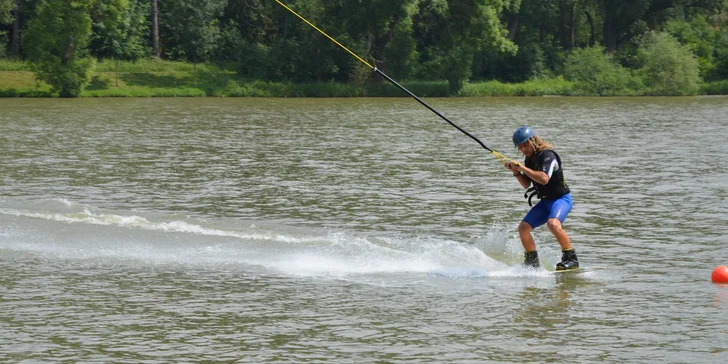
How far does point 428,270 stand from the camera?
43.4ft

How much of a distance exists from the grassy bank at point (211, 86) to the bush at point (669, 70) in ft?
6.91

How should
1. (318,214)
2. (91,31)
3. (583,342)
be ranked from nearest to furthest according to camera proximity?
1. (583,342)
2. (318,214)
3. (91,31)

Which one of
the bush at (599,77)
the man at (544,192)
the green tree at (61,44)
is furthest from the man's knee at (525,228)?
the bush at (599,77)

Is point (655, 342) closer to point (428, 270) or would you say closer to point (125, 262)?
point (428, 270)

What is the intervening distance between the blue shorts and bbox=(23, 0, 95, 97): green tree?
5228 centimetres

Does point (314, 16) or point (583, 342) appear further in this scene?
point (314, 16)

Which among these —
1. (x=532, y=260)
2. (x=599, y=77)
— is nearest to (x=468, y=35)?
(x=599, y=77)

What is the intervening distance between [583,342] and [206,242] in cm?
664

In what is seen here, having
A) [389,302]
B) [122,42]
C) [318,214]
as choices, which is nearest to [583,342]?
[389,302]

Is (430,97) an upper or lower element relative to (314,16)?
lower

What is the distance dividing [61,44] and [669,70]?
37.6m

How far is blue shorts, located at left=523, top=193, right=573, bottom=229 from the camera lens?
506 inches

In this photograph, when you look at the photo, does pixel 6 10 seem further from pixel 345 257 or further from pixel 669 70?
pixel 345 257

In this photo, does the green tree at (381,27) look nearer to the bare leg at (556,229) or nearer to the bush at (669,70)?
the bush at (669,70)
